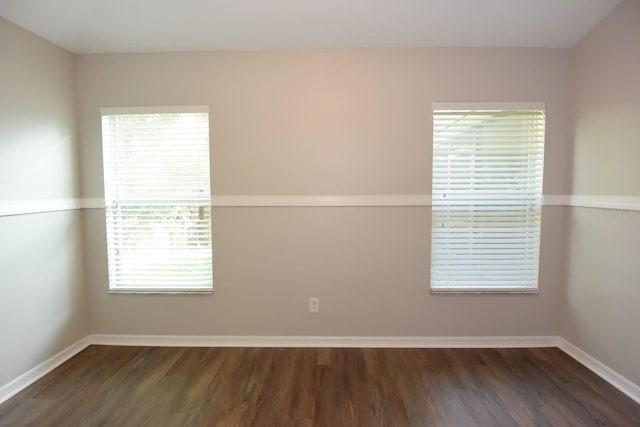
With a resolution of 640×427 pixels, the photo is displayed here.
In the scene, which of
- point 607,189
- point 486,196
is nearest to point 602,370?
point 607,189

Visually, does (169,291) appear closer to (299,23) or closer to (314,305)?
(314,305)

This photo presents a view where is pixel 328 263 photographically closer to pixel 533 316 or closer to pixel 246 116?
pixel 246 116

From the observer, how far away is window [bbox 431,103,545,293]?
2.23m

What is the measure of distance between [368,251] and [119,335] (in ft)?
7.19

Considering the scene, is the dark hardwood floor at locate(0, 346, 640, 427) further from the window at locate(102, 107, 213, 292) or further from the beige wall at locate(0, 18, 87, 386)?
the window at locate(102, 107, 213, 292)

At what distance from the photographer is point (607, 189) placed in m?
1.94

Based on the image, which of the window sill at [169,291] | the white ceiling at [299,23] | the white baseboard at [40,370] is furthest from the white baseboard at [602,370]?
the white baseboard at [40,370]

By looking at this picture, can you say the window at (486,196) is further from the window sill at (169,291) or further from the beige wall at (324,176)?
the window sill at (169,291)

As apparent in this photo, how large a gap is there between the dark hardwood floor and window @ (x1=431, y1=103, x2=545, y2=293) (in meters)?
0.61

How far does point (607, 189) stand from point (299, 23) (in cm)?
241

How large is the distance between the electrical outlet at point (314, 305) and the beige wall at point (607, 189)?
196 cm

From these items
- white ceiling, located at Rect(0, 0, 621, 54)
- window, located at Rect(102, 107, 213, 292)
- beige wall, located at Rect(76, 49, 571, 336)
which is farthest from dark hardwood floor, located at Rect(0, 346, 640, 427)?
white ceiling, located at Rect(0, 0, 621, 54)

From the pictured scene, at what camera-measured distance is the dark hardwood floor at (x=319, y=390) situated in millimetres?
1612

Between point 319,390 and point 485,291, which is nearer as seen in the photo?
point 319,390
